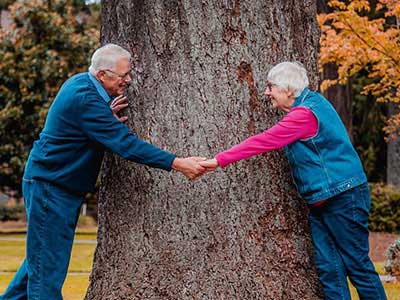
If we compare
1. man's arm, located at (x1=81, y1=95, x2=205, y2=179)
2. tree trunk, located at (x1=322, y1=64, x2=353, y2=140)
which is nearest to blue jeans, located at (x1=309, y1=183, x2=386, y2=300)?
man's arm, located at (x1=81, y1=95, x2=205, y2=179)

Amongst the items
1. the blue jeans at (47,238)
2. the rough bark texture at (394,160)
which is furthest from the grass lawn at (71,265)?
the rough bark texture at (394,160)

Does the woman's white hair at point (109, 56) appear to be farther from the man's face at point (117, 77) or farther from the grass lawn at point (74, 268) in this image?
the grass lawn at point (74, 268)

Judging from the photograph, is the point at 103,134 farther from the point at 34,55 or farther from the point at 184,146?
the point at 34,55

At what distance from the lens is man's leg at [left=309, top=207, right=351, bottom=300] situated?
5133mm

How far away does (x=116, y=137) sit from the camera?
496 centimetres

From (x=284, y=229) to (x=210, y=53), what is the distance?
4.06 feet

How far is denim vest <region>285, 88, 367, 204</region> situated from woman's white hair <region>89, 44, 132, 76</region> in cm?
115

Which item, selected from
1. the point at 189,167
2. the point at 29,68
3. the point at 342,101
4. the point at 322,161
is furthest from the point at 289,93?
the point at 29,68

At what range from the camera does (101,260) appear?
539 centimetres

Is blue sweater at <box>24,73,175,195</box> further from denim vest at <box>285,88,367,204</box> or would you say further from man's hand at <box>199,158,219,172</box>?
denim vest at <box>285,88,367,204</box>

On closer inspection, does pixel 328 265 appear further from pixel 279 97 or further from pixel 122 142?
pixel 122 142

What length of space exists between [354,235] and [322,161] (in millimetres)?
519

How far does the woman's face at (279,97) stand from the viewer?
199 inches

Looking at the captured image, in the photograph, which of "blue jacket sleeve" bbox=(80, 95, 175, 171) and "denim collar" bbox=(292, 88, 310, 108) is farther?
"denim collar" bbox=(292, 88, 310, 108)
